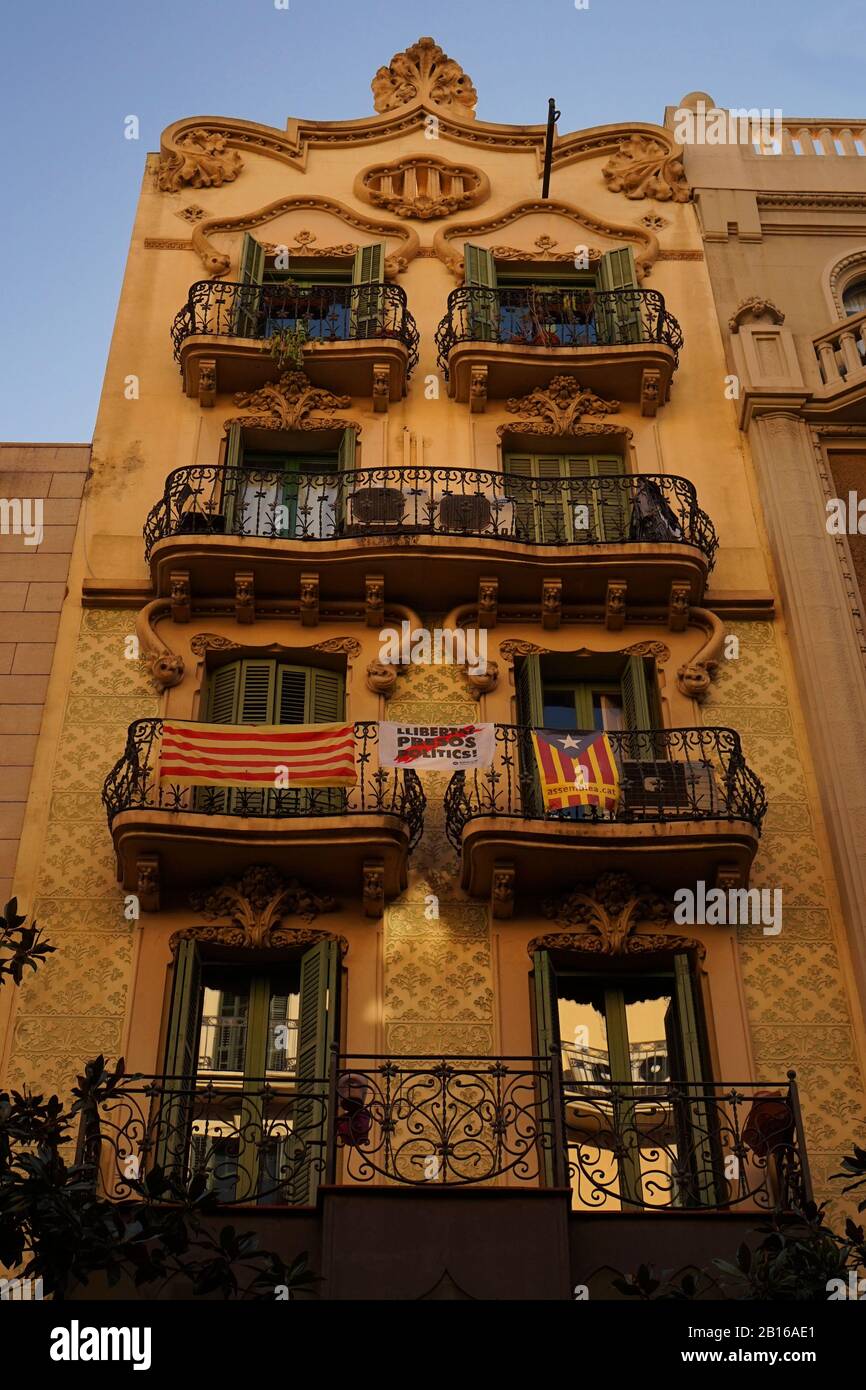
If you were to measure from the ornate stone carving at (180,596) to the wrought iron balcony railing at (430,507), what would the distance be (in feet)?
1.69

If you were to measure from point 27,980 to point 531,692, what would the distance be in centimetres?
586

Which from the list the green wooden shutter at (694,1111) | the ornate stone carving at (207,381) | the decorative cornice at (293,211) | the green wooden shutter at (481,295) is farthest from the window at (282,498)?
the green wooden shutter at (694,1111)

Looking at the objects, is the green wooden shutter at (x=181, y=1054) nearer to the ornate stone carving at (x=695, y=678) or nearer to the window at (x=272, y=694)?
the window at (x=272, y=694)

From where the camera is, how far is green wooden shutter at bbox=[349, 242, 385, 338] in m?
19.2

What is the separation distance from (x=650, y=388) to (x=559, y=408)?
1.13 m

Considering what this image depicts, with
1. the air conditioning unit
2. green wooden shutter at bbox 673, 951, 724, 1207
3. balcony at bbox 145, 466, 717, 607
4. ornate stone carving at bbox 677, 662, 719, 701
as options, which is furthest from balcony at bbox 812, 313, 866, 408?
green wooden shutter at bbox 673, 951, 724, 1207

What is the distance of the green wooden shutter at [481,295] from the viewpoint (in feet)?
62.9

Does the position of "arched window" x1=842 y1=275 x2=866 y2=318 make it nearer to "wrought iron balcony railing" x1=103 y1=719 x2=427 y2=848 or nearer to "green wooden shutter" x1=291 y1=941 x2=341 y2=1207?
"wrought iron balcony railing" x1=103 y1=719 x2=427 y2=848

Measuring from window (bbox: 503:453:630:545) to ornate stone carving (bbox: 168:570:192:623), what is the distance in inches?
145

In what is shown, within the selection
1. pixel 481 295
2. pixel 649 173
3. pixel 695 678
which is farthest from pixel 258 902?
pixel 649 173

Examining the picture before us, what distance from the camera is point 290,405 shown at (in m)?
18.8

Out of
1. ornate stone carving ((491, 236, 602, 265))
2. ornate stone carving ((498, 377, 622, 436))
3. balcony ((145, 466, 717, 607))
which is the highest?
ornate stone carving ((491, 236, 602, 265))

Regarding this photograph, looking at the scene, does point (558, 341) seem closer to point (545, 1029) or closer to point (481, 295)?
point (481, 295)
